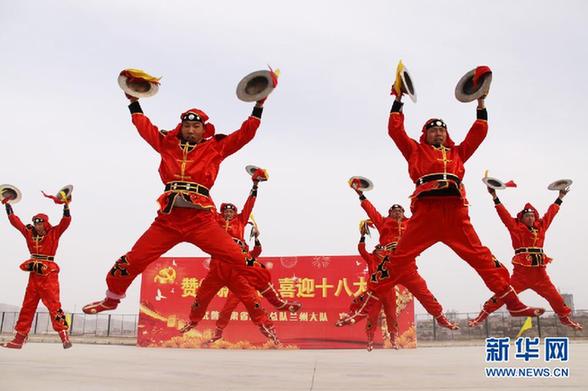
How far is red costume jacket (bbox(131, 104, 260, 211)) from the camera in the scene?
14.8ft

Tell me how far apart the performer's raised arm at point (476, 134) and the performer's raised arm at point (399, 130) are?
20.0 inches

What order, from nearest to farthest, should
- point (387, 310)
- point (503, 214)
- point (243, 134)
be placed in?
point (243, 134), point (503, 214), point (387, 310)

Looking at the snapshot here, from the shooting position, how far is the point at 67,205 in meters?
7.19

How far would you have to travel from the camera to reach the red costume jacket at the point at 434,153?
4.47 m

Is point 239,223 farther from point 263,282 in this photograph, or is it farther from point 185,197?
point 185,197

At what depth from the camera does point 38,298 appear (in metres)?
7.29

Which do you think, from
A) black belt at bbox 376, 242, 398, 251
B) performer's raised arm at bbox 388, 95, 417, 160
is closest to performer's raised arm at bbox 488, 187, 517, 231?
black belt at bbox 376, 242, 398, 251

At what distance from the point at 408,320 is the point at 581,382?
911 centimetres

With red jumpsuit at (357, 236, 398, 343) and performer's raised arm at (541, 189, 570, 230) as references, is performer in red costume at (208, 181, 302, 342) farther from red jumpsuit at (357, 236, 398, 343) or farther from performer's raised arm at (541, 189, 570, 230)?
performer's raised arm at (541, 189, 570, 230)

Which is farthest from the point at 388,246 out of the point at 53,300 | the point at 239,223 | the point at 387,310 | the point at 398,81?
the point at 53,300

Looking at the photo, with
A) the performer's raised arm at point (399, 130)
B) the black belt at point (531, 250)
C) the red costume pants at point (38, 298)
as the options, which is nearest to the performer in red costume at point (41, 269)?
the red costume pants at point (38, 298)

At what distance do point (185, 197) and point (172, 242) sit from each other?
48cm

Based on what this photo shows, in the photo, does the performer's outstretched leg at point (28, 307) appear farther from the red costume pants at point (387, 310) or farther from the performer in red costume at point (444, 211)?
the red costume pants at point (387, 310)

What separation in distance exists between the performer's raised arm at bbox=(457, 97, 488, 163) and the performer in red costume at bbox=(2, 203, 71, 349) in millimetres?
5875
